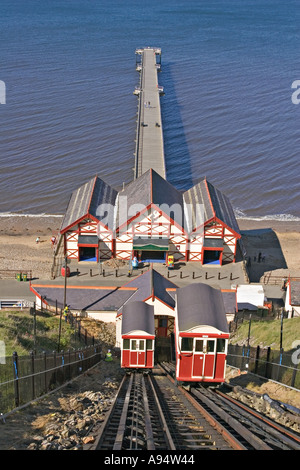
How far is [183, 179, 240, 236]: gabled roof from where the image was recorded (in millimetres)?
44688

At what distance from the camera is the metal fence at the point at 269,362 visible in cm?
2411

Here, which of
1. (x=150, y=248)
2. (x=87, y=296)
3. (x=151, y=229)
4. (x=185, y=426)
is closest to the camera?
(x=185, y=426)

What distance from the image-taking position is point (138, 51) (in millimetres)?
127938

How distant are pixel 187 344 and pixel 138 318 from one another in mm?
4436

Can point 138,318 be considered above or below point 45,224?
below

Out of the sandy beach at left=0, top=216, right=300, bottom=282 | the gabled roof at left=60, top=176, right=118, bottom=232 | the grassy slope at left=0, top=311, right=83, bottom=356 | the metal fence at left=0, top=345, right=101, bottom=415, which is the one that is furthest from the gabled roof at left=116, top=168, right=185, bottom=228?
the metal fence at left=0, top=345, right=101, bottom=415

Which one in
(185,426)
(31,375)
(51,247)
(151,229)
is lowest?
(185,426)

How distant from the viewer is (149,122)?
81562 mm

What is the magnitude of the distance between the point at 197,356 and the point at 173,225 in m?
21.2

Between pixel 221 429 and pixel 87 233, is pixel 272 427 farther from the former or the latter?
pixel 87 233

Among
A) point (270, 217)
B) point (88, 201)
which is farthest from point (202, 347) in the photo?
point (270, 217)

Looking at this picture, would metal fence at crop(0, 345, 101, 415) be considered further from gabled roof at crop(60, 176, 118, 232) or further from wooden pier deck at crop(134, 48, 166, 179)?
wooden pier deck at crop(134, 48, 166, 179)

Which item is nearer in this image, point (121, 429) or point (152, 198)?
point (121, 429)

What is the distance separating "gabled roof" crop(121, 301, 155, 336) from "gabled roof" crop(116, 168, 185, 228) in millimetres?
15503
